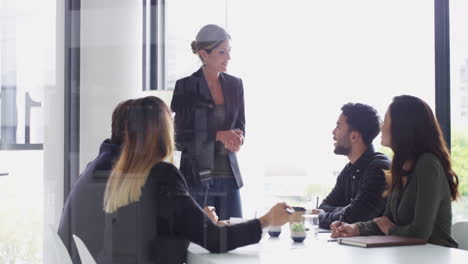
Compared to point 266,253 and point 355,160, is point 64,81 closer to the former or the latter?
point 355,160

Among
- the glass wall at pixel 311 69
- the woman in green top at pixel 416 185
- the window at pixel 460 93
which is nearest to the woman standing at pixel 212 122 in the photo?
the glass wall at pixel 311 69

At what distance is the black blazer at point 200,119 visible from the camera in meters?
2.94

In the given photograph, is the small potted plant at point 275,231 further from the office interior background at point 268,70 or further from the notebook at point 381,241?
the office interior background at point 268,70

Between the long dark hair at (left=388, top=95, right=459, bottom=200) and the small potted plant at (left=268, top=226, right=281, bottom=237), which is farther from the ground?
the long dark hair at (left=388, top=95, right=459, bottom=200)

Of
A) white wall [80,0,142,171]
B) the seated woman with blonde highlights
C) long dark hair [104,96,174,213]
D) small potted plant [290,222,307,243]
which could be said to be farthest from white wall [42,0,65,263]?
small potted plant [290,222,307,243]

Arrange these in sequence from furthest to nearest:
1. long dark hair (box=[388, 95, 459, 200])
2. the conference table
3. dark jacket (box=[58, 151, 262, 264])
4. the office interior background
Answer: the office interior background
long dark hair (box=[388, 95, 459, 200])
dark jacket (box=[58, 151, 262, 264])
the conference table

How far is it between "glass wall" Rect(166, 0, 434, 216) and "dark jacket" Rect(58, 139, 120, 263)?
1409 millimetres

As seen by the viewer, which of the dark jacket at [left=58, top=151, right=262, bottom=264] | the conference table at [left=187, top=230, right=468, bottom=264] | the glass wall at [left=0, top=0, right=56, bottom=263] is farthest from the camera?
the glass wall at [left=0, top=0, right=56, bottom=263]

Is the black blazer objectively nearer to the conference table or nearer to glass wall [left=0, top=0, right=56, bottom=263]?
glass wall [left=0, top=0, right=56, bottom=263]

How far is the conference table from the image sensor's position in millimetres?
1627

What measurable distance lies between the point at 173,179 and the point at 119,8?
2088mm

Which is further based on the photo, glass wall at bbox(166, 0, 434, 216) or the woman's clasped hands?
glass wall at bbox(166, 0, 434, 216)

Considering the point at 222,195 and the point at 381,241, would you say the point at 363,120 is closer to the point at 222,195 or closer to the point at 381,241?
the point at 222,195

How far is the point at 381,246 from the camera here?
5.99 ft
